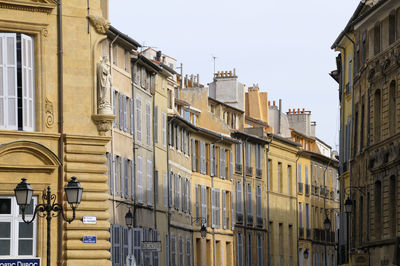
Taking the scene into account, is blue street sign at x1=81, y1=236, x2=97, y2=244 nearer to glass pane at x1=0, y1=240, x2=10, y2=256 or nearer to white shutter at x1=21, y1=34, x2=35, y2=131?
glass pane at x1=0, y1=240, x2=10, y2=256

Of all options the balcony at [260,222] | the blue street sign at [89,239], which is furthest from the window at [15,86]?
the balcony at [260,222]

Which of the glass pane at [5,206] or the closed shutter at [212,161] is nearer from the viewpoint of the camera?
the glass pane at [5,206]

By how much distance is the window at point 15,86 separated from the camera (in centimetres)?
3338

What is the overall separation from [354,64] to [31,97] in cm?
2327

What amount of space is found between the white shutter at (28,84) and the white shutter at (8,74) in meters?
0.22

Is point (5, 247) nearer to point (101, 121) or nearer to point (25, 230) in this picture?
point (25, 230)

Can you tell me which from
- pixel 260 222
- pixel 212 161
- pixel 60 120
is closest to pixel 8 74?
pixel 60 120

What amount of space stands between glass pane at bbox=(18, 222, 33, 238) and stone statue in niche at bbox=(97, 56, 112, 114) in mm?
3569

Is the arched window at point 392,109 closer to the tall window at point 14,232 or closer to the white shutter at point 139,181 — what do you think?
the white shutter at point 139,181

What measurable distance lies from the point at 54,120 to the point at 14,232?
10.2ft

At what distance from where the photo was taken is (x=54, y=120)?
33.6 meters

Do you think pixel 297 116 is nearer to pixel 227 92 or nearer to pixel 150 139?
pixel 227 92

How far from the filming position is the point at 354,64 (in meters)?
54.1

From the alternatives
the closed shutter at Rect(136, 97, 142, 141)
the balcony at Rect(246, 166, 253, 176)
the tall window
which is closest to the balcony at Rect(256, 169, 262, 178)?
the balcony at Rect(246, 166, 253, 176)
